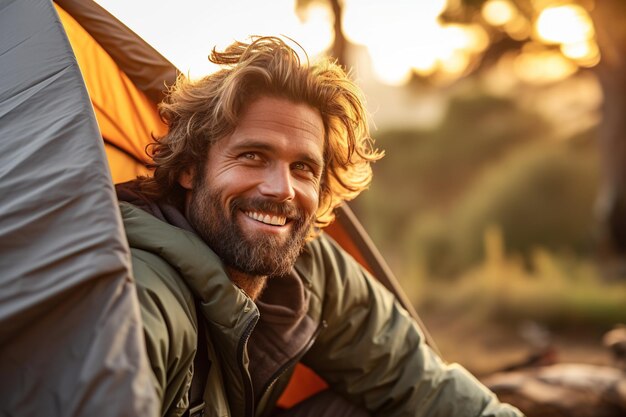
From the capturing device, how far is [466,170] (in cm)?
935

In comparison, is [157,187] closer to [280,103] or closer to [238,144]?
A: [238,144]

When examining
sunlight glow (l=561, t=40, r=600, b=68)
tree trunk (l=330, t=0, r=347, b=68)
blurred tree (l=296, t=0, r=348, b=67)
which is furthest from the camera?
sunlight glow (l=561, t=40, r=600, b=68)

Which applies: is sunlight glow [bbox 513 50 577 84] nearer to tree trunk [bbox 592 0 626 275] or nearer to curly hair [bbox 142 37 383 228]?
tree trunk [bbox 592 0 626 275]

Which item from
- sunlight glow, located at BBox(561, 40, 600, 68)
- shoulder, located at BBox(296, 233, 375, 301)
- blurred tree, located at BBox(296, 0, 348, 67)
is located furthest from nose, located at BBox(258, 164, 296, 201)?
sunlight glow, located at BBox(561, 40, 600, 68)

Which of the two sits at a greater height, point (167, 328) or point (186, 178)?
point (186, 178)

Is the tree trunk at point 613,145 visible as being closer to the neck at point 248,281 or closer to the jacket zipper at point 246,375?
the neck at point 248,281

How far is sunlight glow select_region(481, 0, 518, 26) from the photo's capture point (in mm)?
7164

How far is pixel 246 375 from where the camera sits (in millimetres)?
1736

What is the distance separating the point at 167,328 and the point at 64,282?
0.27 m

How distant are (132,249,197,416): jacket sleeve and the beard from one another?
304 millimetres

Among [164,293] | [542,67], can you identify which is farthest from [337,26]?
[164,293]

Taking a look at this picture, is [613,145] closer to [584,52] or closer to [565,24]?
[584,52]

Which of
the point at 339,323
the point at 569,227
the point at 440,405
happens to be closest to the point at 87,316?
the point at 339,323

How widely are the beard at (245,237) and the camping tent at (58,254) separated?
1.48 feet
